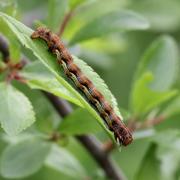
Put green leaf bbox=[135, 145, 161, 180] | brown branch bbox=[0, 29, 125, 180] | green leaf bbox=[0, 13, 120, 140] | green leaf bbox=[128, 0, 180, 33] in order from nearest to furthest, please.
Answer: green leaf bbox=[0, 13, 120, 140]
brown branch bbox=[0, 29, 125, 180]
green leaf bbox=[135, 145, 161, 180]
green leaf bbox=[128, 0, 180, 33]

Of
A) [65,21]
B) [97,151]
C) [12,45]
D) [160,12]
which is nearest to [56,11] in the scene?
[65,21]

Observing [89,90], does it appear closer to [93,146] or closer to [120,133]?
[120,133]

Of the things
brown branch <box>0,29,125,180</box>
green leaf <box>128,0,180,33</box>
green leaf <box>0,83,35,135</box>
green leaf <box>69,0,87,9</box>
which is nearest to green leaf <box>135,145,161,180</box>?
brown branch <box>0,29,125,180</box>

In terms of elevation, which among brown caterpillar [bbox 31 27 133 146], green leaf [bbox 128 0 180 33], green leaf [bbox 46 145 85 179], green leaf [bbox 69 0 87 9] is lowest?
green leaf [bbox 128 0 180 33]

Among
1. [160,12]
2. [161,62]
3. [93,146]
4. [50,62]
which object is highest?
[50,62]

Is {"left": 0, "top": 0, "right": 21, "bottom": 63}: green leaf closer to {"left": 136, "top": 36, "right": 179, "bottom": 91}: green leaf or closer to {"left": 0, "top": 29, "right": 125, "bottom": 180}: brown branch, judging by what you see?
{"left": 0, "top": 29, "right": 125, "bottom": 180}: brown branch

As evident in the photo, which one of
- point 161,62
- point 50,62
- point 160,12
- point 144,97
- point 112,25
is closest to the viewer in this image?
point 50,62

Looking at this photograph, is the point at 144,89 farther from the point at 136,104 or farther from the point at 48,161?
the point at 48,161

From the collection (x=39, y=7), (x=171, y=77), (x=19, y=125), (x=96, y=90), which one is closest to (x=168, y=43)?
(x=171, y=77)
